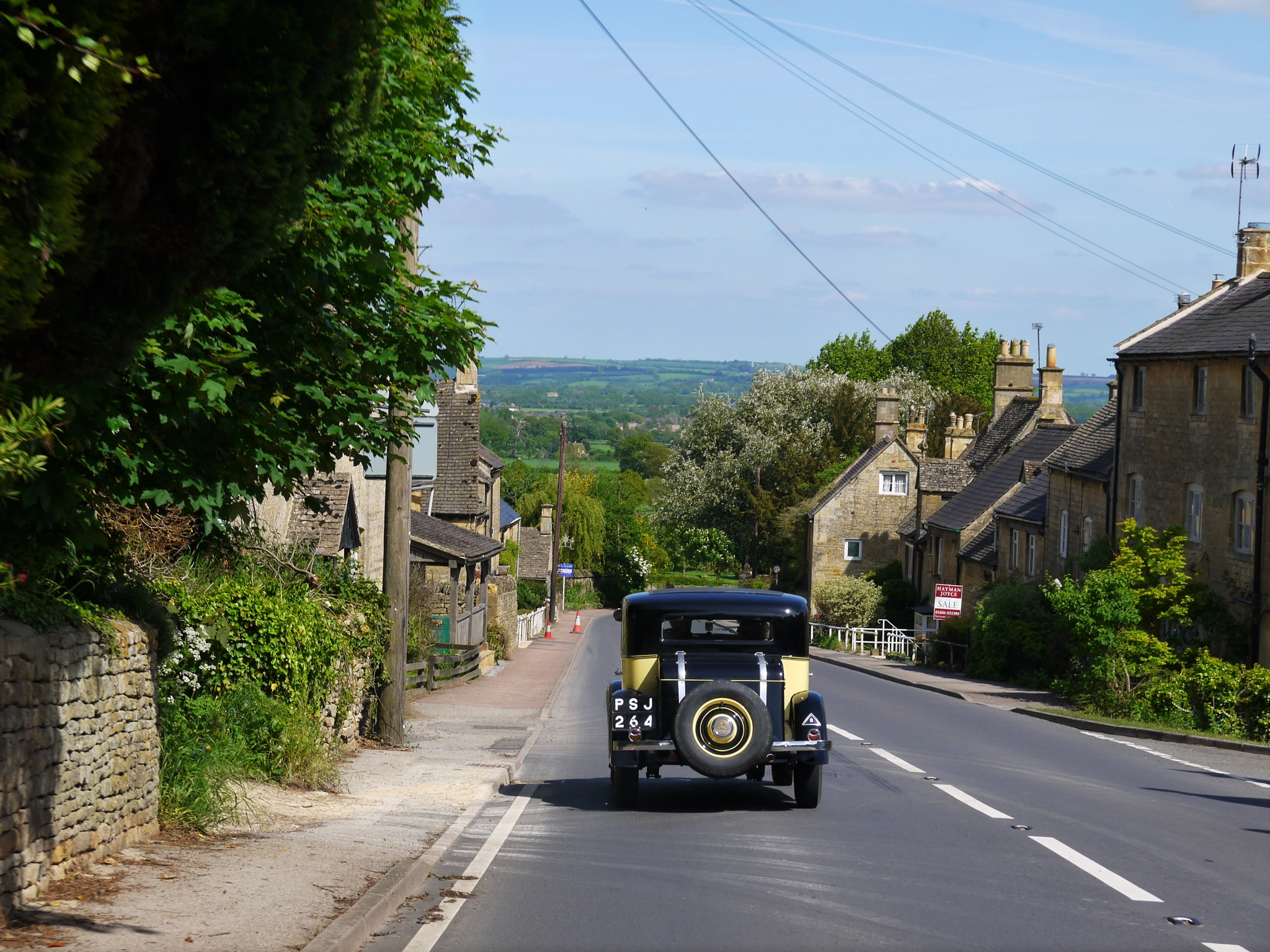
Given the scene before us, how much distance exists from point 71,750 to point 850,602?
51.6m

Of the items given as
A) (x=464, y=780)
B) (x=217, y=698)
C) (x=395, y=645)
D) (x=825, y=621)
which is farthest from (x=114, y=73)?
(x=825, y=621)

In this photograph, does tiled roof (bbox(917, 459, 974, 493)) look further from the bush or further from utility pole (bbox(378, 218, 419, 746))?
utility pole (bbox(378, 218, 419, 746))

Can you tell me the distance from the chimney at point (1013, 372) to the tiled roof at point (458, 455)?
2585 cm

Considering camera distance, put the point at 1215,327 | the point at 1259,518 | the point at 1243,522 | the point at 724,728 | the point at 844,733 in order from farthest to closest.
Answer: the point at 1215,327
the point at 1243,522
the point at 1259,518
the point at 844,733
the point at 724,728

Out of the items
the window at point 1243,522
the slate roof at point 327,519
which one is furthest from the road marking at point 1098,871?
the window at point 1243,522

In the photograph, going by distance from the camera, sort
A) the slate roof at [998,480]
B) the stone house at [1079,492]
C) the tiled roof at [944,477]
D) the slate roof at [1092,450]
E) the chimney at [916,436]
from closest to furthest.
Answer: the stone house at [1079,492], the slate roof at [1092,450], the slate roof at [998,480], the tiled roof at [944,477], the chimney at [916,436]

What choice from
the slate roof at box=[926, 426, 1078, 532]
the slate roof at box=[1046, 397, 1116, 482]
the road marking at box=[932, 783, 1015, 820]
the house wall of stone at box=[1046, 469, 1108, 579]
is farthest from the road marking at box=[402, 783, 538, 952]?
the slate roof at box=[926, 426, 1078, 532]

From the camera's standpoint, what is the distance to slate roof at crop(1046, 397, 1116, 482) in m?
35.7

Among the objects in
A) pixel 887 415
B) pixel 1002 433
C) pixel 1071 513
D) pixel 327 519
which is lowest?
pixel 327 519

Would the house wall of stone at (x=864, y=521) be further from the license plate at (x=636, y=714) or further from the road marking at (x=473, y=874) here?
the license plate at (x=636, y=714)

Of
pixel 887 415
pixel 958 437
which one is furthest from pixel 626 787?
pixel 887 415

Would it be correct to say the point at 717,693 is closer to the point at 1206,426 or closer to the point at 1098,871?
the point at 1098,871

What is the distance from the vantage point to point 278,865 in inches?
357

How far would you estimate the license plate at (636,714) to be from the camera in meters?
11.8
